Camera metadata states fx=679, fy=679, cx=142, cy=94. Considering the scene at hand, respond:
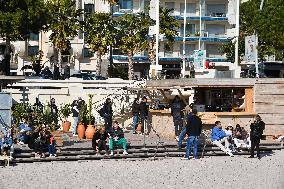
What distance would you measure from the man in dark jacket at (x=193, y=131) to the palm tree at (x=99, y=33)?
115 ft

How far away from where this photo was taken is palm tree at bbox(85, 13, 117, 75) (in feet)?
202

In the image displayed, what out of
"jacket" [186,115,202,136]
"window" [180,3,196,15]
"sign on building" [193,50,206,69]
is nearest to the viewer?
"jacket" [186,115,202,136]

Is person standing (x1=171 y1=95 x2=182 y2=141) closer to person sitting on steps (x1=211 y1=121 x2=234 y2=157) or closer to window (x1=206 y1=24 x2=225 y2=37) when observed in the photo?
person sitting on steps (x1=211 y1=121 x2=234 y2=157)

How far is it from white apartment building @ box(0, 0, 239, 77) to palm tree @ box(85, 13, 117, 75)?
7860mm

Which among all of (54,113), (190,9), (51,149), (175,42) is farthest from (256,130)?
(190,9)

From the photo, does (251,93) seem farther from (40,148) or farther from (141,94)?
(40,148)

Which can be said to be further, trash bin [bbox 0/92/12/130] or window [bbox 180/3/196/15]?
window [bbox 180/3/196/15]

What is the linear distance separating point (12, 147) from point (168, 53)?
50.0 metres

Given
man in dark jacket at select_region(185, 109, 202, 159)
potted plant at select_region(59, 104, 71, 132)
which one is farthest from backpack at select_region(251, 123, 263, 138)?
potted plant at select_region(59, 104, 71, 132)

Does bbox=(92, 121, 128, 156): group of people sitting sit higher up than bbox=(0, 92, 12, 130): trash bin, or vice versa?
bbox=(0, 92, 12, 130): trash bin

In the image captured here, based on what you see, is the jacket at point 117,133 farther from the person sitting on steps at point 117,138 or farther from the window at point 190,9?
the window at point 190,9

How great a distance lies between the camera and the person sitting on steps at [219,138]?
90.2 feet

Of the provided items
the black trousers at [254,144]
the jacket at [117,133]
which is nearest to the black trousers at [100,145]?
the jacket at [117,133]

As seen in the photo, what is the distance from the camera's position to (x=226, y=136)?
2755 cm
